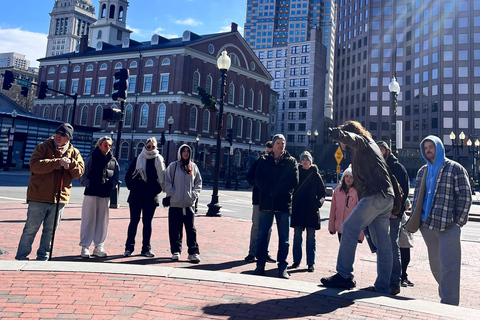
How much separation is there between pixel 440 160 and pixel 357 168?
946 mm

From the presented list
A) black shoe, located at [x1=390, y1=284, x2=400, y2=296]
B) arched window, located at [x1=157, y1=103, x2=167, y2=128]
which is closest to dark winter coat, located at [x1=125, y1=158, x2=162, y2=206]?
black shoe, located at [x1=390, y1=284, x2=400, y2=296]

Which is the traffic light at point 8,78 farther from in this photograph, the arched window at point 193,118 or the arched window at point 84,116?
the arched window at point 84,116

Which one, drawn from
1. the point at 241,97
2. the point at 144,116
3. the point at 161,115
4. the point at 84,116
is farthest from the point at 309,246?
the point at 84,116

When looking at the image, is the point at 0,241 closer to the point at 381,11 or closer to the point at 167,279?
the point at 167,279

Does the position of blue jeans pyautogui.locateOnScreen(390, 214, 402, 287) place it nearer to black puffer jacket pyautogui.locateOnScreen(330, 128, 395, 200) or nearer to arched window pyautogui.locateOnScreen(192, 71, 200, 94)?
black puffer jacket pyautogui.locateOnScreen(330, 128, 395, 200)

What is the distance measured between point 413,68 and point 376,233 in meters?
73.7

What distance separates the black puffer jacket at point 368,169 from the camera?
4.30 metres

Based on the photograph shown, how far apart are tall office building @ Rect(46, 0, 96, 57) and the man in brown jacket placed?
161070 mm

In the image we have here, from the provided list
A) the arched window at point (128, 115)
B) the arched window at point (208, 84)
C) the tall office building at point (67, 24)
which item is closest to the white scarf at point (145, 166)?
the arched window at point (208, 84)

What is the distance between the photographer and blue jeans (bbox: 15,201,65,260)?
5211 millimetres

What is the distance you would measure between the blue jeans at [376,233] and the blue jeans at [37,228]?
12.9 feet

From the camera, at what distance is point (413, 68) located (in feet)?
228

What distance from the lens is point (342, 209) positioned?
579 centimetres

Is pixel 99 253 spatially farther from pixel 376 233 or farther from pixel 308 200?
pixel 376 233
